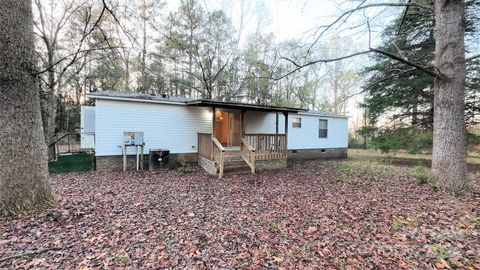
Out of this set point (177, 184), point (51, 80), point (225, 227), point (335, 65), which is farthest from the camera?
point (335, 65)

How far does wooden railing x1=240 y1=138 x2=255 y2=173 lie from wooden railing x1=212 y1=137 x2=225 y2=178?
1.09m

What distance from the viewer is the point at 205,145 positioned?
9.21 meters

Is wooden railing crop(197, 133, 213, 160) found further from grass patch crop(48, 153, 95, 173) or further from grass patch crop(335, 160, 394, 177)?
grass patch crop(335, 160, 394, 177)

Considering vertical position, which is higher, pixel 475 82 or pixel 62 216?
pixel 475 82

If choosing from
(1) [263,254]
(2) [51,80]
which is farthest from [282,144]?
(2) [51,80]

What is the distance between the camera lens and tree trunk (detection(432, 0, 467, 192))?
5.07 m

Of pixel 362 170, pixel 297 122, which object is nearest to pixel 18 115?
pixel 362 170

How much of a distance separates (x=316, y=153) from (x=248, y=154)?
691cm

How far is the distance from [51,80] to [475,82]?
19.3 metres

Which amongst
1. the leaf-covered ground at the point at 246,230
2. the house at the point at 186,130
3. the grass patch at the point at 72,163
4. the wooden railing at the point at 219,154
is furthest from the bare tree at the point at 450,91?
the grass patch at the point at 72,163

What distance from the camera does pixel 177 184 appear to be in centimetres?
664

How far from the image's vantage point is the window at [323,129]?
1405 cm

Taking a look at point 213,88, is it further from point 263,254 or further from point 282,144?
point 263,254

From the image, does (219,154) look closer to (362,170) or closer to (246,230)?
(246,230)
